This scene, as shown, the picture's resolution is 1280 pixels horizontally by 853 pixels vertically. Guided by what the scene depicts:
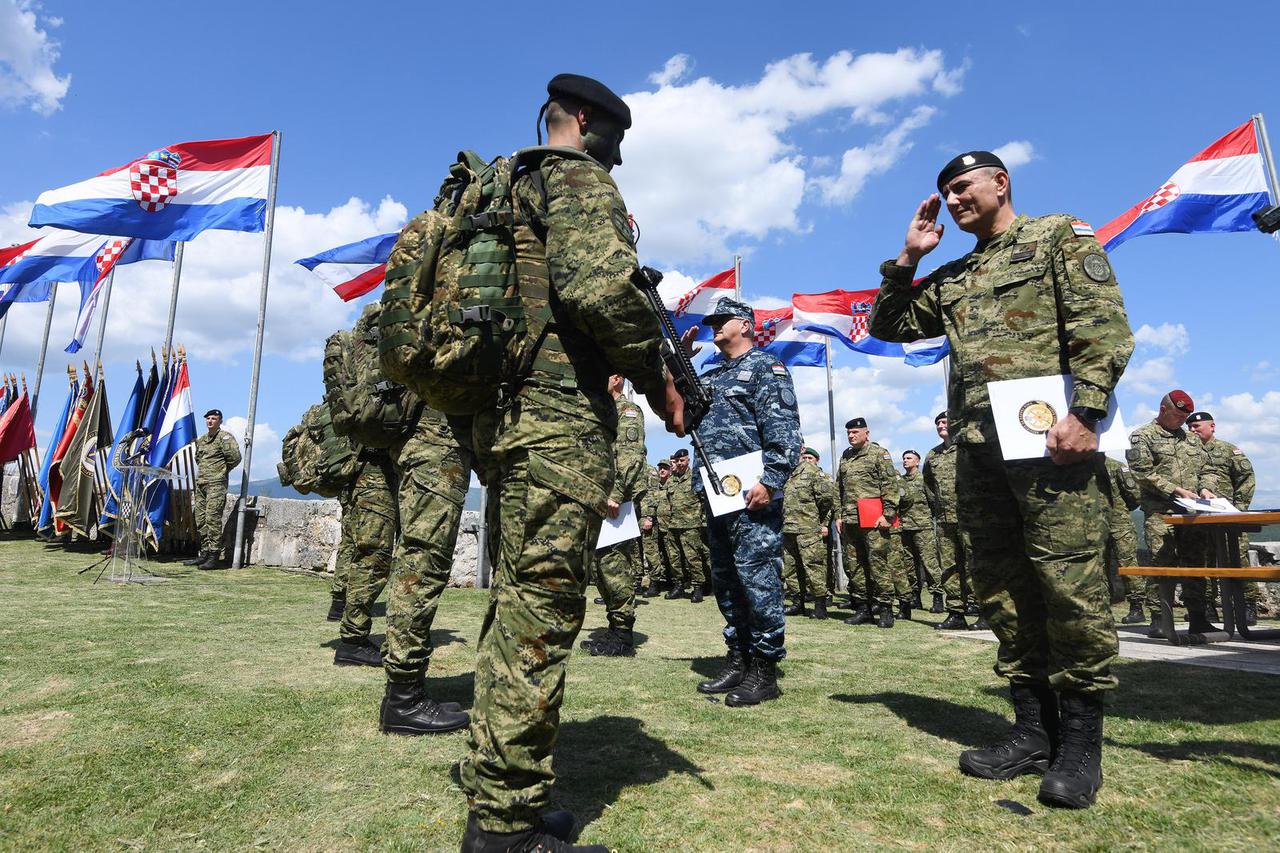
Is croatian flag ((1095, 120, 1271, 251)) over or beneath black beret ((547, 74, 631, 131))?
over

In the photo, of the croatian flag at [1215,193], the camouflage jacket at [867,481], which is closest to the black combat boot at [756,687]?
the camouflage jacket at [867,481]

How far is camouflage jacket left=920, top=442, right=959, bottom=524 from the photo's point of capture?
836cm

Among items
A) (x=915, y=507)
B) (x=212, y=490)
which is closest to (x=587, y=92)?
(x=915, y=507)

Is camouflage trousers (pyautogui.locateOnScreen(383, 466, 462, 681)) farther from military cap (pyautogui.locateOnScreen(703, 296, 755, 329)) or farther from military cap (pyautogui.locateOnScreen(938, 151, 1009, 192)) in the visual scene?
military cap (pyautogui.locateOnScreen(938, 151, 1009, 192))

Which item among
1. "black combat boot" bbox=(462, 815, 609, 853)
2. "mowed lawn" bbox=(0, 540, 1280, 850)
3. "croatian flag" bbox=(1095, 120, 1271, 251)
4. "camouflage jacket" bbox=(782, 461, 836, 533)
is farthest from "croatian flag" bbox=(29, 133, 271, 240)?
"croatian flag" bbox=(1095, 120, 1271, 251)

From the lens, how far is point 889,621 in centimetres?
781

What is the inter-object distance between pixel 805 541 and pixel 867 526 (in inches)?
40.2

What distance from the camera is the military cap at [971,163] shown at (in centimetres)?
298

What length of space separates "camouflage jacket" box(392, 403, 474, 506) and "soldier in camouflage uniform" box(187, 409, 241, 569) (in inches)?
356

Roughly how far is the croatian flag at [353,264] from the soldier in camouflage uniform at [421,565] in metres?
8.75

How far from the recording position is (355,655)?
450 cm

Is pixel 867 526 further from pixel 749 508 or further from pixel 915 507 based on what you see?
pixel 749 508

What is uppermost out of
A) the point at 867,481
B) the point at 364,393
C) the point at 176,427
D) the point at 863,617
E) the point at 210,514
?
the point at 176,427

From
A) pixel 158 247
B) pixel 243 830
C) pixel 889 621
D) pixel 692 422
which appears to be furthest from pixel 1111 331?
pixel 158 247
